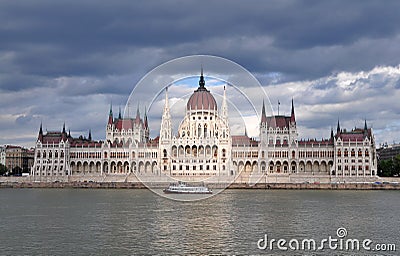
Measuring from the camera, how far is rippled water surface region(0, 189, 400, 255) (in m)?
33.8

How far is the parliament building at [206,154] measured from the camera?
113 metres

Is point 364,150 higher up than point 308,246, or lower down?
higher up

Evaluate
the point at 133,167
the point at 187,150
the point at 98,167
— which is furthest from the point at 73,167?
the point at 187,150

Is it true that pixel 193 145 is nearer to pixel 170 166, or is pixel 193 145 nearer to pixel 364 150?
pixel 170 166

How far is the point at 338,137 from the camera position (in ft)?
378

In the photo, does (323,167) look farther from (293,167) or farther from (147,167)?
(147,167)

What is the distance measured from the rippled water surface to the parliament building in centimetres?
5132

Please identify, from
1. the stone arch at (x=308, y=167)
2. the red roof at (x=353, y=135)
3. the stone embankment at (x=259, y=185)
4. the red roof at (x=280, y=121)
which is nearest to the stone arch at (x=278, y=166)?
the stone arch at (x=308, y=167)

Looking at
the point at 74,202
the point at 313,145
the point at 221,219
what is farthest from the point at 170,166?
the point at 221,219

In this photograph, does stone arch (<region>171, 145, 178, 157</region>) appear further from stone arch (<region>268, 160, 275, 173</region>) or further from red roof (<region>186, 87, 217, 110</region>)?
stone arch (<region>268, 160, 275, 173</region>)

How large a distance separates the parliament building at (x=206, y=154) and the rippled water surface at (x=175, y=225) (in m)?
51.3

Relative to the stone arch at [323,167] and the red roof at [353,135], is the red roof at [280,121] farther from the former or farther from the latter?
the red roof at [353,135]

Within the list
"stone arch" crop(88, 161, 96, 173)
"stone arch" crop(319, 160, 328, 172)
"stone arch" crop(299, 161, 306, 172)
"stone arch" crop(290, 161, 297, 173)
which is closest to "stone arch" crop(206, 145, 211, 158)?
"stone arch" crop(290, 161, 297, 173)

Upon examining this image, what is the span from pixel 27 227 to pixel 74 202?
22200 millimetres
